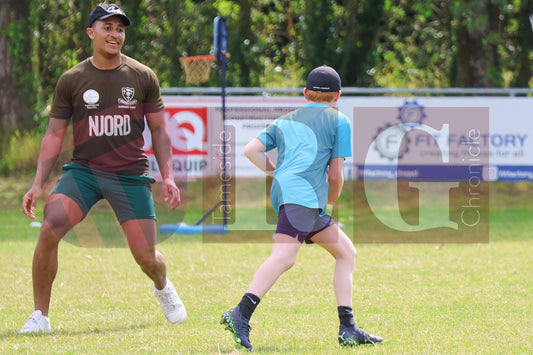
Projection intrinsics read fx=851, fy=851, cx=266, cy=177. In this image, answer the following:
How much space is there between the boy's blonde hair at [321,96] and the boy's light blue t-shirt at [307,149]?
0.17 feet

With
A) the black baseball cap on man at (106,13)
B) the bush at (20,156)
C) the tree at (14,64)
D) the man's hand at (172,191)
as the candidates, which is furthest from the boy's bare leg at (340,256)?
the tree at (14,64)

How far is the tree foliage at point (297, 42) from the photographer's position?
60.1 ft

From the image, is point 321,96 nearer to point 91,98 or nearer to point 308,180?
point 308,180

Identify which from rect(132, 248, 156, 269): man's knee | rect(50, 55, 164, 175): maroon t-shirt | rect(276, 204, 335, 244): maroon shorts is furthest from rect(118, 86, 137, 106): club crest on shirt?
rect(276, 204, 335, 244): maroon shorts

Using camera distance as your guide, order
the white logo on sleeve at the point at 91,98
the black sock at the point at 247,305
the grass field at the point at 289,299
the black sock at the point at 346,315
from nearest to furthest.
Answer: the black sock at the point at 247,305
the black sock at the point at 346,315
the grass field at the point at 289,299
the white logo on sleeve at the point at 91,98

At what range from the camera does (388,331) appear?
238 inches

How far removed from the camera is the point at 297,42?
89.1 ft

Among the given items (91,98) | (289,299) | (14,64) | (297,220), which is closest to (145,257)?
(91,98)

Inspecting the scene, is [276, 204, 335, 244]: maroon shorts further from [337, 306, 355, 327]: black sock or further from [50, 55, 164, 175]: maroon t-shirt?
[50, 55, 164, 175]: maroon t-shirt

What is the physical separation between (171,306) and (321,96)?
2.08m

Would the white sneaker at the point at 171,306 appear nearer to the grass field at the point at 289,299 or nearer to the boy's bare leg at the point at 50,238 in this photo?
the grass field at the point at 289,299

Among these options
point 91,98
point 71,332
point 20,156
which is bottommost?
point 71,332

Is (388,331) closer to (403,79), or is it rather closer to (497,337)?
(497,337)

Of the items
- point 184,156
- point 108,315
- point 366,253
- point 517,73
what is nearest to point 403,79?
point 517,73
